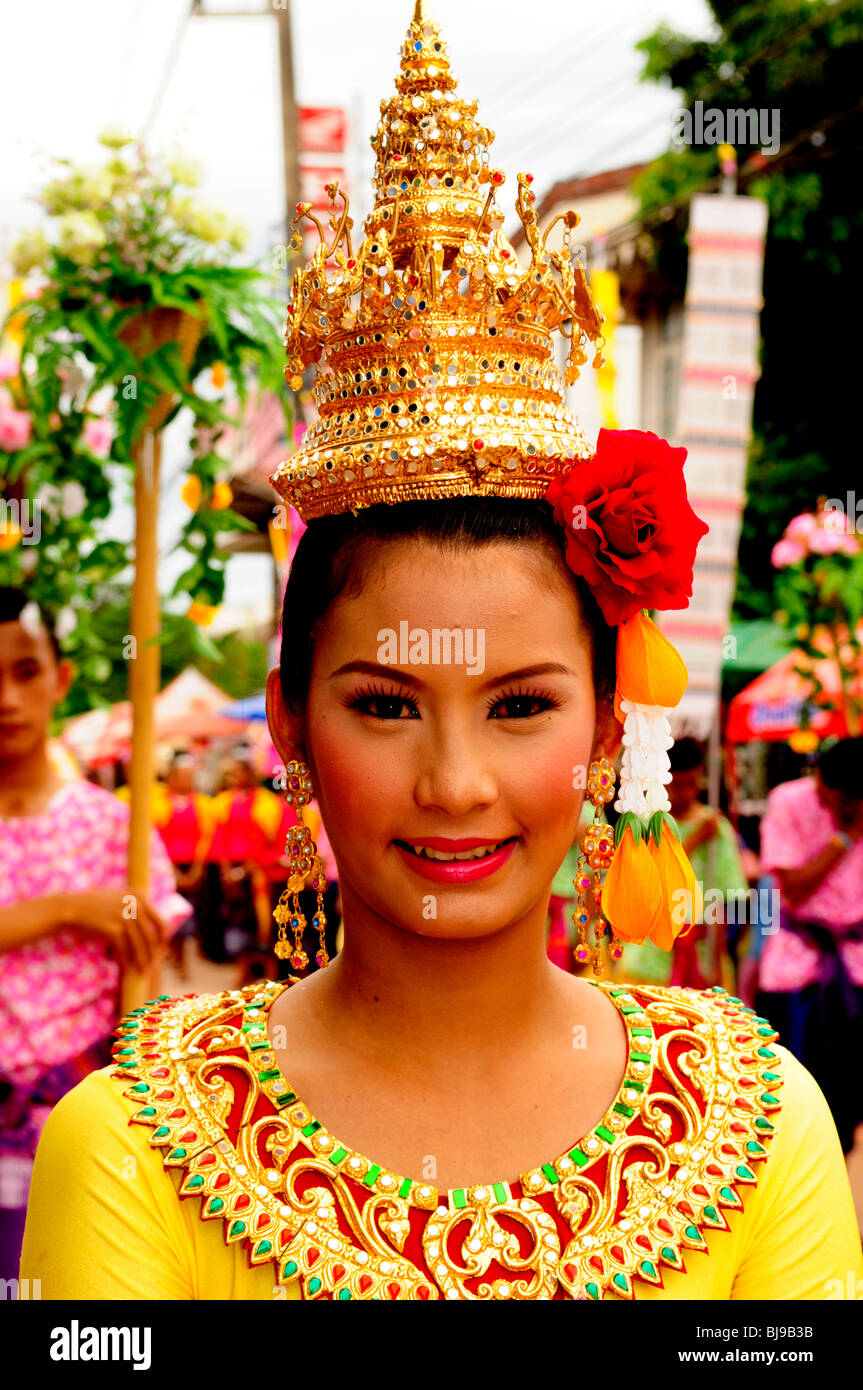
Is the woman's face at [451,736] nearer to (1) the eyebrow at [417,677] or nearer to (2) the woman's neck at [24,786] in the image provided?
(1) the eyebrow at [417,677]

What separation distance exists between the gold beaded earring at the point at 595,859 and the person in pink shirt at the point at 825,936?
362 cm

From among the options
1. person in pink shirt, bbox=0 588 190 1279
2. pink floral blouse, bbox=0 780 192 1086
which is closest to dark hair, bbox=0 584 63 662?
person in pink shirt, bbox=0 588 190 1279

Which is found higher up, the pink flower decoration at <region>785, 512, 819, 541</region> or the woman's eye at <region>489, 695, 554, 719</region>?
the pink flower decoration at <region>785, 512, 819, 541</region>

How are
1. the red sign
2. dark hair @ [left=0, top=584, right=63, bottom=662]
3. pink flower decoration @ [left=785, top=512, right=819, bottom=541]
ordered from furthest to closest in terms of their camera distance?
the red sign, pink flower decoration @ [left=785, top=512, right=819, bottom=541], dark hair @ [left=0, top=584, right=63, bottom=662]

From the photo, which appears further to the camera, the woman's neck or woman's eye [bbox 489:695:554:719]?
the woman's neck

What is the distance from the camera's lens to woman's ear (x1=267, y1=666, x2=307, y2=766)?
1.87m

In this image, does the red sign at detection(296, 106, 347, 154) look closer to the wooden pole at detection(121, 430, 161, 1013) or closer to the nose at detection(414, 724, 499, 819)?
the wooden pole at detection(121, 430, 161, 1013)

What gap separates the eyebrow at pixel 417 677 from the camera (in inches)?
65.5

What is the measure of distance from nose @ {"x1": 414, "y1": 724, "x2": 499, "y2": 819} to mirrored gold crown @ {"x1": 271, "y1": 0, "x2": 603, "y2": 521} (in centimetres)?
32

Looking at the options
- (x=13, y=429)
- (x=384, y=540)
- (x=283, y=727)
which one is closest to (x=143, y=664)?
(x=13, y=429)

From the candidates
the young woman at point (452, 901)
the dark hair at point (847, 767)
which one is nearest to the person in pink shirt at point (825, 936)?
the dark hair at point (847, 767)

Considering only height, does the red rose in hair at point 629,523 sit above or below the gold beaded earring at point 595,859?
above

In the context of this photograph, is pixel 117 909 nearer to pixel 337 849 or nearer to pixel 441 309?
pixel 337 849
